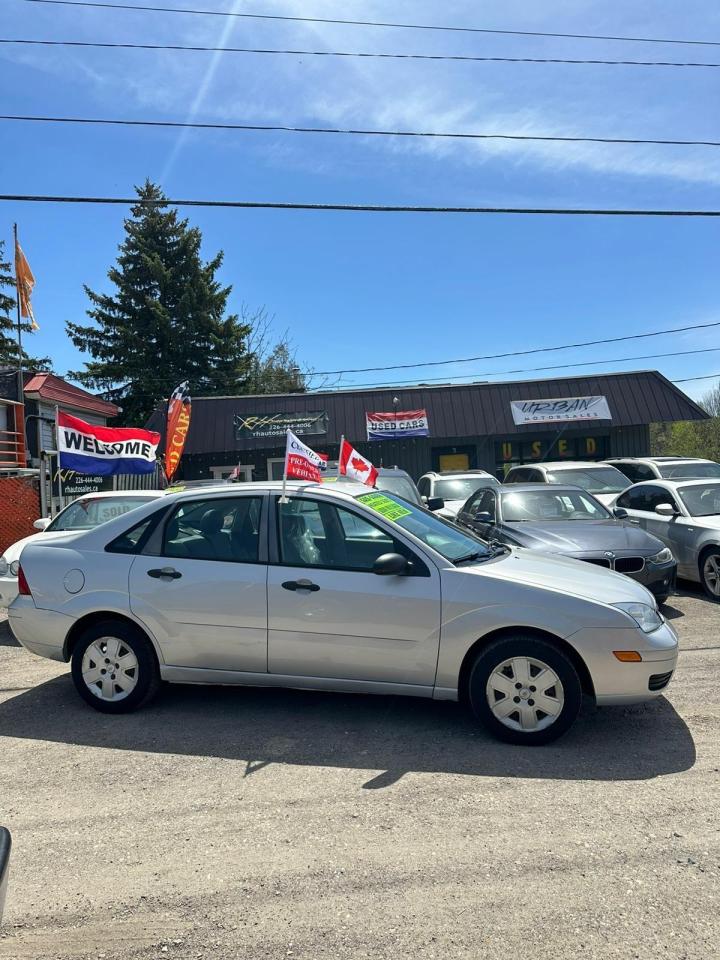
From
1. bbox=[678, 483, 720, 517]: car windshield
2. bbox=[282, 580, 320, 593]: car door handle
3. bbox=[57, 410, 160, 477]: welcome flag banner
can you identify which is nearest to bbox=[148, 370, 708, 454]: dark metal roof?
bbox=[57, 410, 160, 477]: welcome flag banner

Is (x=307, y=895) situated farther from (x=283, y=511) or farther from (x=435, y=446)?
(x=435, y=446)

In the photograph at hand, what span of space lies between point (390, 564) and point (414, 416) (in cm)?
1920

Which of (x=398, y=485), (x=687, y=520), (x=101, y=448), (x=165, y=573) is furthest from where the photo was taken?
(x=101, y=448)

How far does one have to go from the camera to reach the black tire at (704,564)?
8312mm

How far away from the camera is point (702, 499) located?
9.45 metres

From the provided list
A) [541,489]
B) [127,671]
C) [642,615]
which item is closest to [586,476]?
[541,489]

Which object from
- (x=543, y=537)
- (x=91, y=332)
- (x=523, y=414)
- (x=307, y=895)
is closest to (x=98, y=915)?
(x=307, y=895)

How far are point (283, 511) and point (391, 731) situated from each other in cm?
162

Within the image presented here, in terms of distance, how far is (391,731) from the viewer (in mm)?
4484

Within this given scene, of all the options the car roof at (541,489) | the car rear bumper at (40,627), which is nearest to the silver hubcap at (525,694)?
the car rear bumper at (40,627)

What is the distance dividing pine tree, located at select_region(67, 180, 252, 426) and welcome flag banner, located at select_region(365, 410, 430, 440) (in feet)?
50.8

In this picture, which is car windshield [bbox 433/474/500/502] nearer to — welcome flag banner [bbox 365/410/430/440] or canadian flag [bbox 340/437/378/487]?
canadian flag [bbox 340/437/378/487]

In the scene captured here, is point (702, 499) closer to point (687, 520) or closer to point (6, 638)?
point (687, 520)

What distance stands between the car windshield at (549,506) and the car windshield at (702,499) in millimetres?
1309
